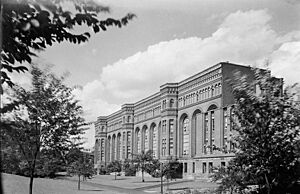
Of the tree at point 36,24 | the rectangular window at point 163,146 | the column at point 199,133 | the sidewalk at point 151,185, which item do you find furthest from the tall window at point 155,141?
the tree at point 36,24

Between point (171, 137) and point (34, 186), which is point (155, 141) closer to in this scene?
point (171, 137)

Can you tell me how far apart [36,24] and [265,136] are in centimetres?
1099

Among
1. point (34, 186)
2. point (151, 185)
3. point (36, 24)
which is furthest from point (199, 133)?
point (36, 24)

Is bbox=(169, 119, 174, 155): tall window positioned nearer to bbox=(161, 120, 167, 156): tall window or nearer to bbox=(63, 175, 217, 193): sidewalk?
bbox=(161, 120, 167, 156): tall window

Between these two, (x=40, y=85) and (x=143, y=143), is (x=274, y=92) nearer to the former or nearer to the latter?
(x=40, y=85)

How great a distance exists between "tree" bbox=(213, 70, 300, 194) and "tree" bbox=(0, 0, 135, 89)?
32.9 ft

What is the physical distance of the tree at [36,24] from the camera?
335cm

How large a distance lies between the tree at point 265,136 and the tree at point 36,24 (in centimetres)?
1004

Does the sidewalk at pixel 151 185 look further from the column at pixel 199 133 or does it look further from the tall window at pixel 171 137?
the tall window at pixel 171 137

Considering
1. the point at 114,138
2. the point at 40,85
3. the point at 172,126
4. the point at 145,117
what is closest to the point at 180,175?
the point at 172,126

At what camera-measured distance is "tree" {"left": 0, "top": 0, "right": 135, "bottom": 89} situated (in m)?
3.35

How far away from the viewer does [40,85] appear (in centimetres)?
1179

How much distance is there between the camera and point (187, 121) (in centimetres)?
7494

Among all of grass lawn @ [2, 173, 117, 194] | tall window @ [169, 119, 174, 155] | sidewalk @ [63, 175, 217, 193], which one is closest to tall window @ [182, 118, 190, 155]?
tall window @ [169, 119, 174, 155]
